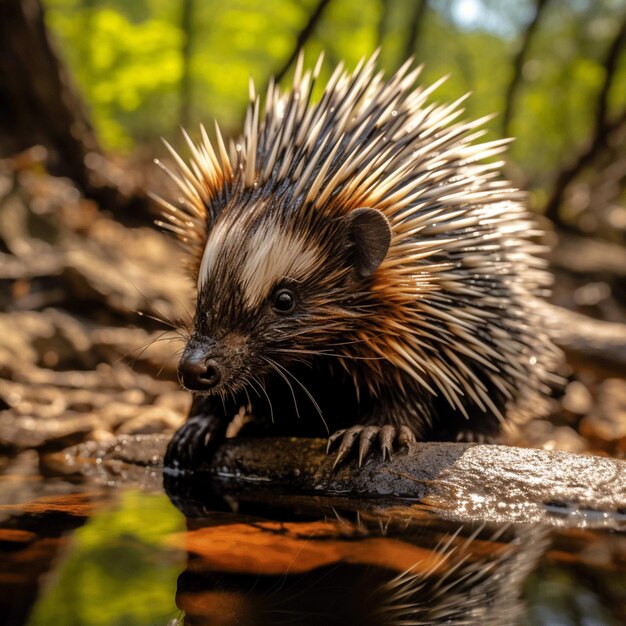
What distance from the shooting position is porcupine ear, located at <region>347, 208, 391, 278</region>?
3.32m

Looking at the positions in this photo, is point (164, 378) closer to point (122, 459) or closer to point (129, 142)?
point (122, 459)

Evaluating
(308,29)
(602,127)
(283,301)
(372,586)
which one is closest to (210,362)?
(283,301)

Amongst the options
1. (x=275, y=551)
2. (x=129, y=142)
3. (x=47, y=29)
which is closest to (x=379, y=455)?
(x=275, y=551)

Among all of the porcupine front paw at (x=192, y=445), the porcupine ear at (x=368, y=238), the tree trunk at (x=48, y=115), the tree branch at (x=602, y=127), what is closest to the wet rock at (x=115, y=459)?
the porcupine front paw at (x=192, y=445)

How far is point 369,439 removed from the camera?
11.0 feet

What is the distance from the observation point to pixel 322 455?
348 centimetres

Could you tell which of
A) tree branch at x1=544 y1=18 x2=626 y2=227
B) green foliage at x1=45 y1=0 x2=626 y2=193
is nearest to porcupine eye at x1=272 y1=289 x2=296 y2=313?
tree branch at x1=544 y1=18 x2=626 y2=227

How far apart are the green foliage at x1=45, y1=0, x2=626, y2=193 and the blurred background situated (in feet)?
0.14

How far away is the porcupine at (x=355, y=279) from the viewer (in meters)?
3.28

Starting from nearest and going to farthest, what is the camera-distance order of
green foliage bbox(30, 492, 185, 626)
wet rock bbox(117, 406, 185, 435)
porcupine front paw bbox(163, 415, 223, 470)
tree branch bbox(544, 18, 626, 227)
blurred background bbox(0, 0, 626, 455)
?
green foliage bbox(30, 492, 185, 626) → porcupine front paw bbox(163, 415, 223, 470) → wet rock bbox(117, 406, 185, 435) → blurred background bbox(0, 0, 626, 455) → tree branch bbox(544, 18, 626, 227)

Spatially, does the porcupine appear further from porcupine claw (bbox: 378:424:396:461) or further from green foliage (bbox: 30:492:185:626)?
green foliage (bbox: 30:492:185:626)

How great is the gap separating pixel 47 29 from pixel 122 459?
24.0 feet

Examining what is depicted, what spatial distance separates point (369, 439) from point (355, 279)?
0.71 metres

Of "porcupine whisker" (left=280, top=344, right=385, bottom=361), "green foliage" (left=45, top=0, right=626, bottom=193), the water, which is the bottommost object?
the water
